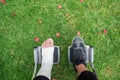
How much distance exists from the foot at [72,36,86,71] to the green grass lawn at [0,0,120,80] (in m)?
0.16

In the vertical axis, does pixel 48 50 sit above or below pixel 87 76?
above

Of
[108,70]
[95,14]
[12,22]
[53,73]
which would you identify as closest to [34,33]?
[12,22]

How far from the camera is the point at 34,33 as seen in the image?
144 inches

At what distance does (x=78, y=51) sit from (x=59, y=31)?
1.52ft

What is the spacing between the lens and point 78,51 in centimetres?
343

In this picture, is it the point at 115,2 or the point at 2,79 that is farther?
the point at 115,2

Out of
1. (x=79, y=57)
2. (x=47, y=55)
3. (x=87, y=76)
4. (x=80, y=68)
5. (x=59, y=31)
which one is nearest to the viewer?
(x=87, y=76)

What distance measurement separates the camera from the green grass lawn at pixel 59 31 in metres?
3.57

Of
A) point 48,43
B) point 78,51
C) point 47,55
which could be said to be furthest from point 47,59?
point 78,51

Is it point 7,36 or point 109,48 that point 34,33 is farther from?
point 109,48

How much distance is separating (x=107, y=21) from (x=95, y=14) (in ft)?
0.71

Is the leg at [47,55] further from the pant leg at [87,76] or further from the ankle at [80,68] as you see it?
the pant leg at [87,76]

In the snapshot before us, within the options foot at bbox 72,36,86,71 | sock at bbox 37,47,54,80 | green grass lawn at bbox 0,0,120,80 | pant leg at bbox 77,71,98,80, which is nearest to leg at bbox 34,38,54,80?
sock at bbox 37,47,54,80

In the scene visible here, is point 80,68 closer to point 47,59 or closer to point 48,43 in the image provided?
point 47,59
